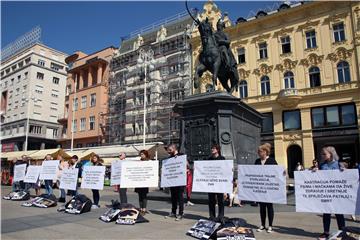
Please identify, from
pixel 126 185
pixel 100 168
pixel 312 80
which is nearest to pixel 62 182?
pixel 100 168

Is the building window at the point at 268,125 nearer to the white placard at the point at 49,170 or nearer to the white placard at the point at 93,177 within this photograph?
the white placard at the point at 49,170

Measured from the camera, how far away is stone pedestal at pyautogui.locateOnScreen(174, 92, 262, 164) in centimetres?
1084

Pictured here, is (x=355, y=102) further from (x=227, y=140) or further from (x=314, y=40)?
(x=227, y=140)

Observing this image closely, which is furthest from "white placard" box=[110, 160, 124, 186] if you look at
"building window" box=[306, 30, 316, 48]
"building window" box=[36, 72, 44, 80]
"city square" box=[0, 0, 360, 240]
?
"building window" box=[36, 72, 44, 80]

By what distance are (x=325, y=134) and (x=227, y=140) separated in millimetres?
23153

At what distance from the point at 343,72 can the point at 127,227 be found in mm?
30436

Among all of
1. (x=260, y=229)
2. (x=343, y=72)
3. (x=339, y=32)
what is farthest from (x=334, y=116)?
(x=260, y=229)

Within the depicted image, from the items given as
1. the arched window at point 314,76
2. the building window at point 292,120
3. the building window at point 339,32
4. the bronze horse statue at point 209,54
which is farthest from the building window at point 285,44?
the bronze horse statue at point 209,54

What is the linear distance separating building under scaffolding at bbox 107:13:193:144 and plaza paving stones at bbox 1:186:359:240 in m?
29.7

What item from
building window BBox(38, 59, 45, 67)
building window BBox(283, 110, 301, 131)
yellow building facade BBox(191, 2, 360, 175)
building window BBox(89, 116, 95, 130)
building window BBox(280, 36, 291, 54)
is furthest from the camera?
building window BBox(38, 59, 45, 67)

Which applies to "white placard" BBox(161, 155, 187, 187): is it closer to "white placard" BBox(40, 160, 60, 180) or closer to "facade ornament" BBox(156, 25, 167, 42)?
"white placard" BBox(40, 160, 60, 180)

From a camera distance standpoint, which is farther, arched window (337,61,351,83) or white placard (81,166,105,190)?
arched window (337,61,351,83)

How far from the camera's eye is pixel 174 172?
26.0ft

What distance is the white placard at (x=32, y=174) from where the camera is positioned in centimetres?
1317
